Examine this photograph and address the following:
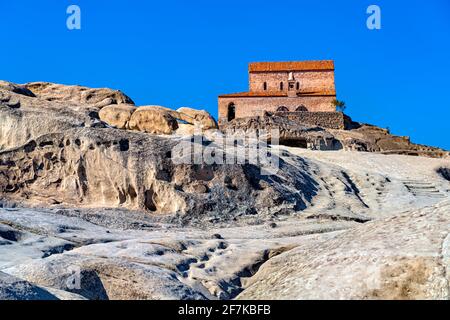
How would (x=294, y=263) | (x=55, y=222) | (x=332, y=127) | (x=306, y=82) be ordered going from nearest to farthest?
(x=294, y=263) → (x=55, y=222) → (x=332, y=127) → (x=306, y=82)

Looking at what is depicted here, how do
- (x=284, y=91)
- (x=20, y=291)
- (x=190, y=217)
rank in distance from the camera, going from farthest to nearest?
(x=284, y=91) < (x=190, y=217) < (x=20, y=291)

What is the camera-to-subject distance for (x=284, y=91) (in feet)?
201

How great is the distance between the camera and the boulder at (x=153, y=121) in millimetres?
30766

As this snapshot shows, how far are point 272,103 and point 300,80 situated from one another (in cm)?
622

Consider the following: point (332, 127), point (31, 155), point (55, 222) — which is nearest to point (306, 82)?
point (332, 127)

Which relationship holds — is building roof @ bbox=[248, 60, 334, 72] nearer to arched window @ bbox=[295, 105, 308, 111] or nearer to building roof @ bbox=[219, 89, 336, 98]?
building roof @ bbox=[219, 89, 336, 98]

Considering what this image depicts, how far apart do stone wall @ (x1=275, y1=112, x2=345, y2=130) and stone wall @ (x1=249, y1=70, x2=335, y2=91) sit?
35.8ft

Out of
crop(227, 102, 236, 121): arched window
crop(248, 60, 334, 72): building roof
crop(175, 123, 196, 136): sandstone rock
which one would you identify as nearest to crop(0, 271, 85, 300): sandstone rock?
crop(175, 123, 196, 136): sandstone rock

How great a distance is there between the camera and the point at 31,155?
19328 mm

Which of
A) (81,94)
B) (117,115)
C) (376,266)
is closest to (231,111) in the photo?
(81,94)

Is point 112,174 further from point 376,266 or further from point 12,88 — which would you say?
point 376,266

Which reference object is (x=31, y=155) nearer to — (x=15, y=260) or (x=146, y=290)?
(x=15, y=260)

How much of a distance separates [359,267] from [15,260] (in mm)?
5414

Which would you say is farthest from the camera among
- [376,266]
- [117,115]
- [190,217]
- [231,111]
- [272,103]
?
[231,111]
